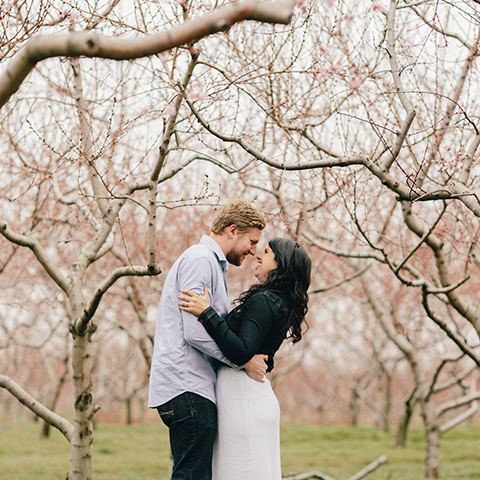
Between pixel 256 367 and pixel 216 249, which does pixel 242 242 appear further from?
pixel 256 367

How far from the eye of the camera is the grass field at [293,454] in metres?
8.80

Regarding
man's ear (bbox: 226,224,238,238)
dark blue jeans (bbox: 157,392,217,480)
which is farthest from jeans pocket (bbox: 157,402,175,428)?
man's ear (bbox: 226,224,238,238)

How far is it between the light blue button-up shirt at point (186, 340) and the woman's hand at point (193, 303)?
31 millimetres

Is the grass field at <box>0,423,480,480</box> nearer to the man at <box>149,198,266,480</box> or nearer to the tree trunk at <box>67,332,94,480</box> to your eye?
the tree trunk at <box>67,332,94,480</box>

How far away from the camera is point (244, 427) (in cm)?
283

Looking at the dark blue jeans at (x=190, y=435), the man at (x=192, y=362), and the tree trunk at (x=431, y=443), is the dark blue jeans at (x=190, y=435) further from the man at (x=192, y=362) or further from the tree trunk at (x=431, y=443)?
the tree trunk at (x=431, y=443)

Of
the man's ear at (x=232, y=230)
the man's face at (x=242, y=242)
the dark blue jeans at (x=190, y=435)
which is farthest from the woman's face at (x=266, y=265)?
the dark blue jeans at (x=190, y=435)

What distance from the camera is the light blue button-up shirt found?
2.71 metres

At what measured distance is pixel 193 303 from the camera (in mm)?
2691

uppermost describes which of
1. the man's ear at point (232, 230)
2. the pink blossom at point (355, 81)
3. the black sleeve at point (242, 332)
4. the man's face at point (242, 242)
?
the pink blossom at point (355, 81)

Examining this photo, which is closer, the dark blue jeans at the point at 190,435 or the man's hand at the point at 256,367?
the dark blue jeans at the point at 190,435

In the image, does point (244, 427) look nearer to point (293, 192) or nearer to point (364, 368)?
point (293, 192)

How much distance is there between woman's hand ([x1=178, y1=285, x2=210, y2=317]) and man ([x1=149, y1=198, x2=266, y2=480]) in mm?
34

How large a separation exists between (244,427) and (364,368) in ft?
61.3
